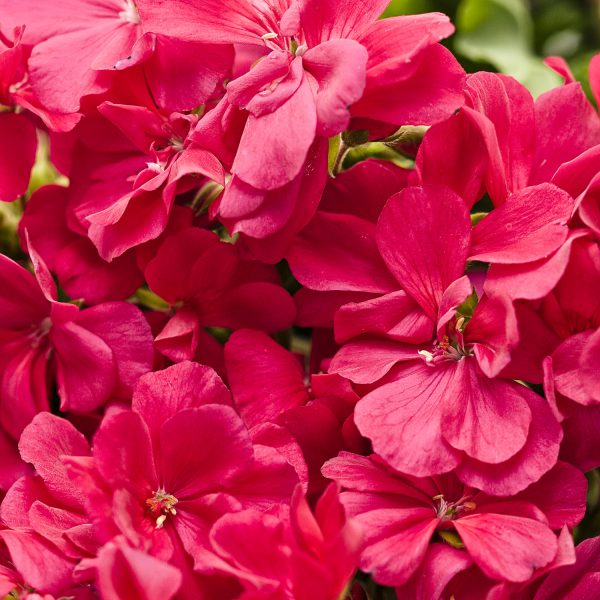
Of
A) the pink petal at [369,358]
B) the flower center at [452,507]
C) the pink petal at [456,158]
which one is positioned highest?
the pink petal at [456,158]

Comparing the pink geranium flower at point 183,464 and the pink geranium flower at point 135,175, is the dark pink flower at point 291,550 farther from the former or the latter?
the pink geranium flower at point 135,175

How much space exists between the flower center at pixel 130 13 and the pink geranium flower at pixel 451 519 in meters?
→ 0.27

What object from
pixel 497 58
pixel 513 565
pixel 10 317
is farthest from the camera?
pixel 497 58

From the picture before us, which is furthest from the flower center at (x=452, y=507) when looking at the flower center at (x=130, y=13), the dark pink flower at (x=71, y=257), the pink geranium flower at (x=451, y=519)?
the flower center at (x=130, y=13)

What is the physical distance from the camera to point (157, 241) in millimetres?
516

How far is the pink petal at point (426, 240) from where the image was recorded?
47cm

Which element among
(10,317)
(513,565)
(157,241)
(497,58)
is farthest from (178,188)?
(497,58)

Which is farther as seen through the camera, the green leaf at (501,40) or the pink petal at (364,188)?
the green leaf at (501,40)

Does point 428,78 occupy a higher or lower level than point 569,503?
higher

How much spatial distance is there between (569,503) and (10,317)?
33cm

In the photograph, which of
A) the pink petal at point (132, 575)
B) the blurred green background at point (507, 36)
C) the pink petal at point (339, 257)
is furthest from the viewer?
the blurred green background at point (507, 36)

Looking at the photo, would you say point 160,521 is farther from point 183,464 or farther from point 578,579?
point 578,579

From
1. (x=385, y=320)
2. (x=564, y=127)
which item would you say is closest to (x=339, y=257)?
(x=385, y=320)

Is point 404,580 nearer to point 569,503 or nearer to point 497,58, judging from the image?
point 569,503
